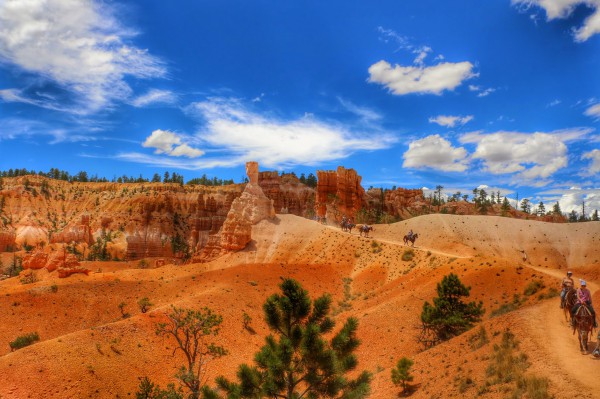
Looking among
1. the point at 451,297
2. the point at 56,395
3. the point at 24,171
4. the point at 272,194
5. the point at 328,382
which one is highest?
the point at 24,171

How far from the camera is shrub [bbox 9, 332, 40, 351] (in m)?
24.0

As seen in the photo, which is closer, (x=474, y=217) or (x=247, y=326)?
(x=247, y=326)

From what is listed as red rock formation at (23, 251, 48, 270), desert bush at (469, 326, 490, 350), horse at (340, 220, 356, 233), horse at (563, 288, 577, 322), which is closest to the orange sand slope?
desert bush at (469, 326, 490, 350)

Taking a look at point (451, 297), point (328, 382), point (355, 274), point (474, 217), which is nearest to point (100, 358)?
point (328, 382)

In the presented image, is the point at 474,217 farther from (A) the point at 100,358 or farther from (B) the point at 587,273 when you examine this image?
(A) the point at 100,358

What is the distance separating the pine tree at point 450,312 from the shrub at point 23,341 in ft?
80.4

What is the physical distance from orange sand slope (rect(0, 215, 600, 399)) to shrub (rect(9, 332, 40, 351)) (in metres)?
1.51

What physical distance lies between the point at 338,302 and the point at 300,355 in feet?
71.0

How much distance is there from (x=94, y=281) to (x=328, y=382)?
3136cm

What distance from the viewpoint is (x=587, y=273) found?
86.2ft

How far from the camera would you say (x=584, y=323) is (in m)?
11.5

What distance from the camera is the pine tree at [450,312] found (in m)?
19.2

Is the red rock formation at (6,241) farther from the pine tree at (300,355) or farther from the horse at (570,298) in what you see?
the horse at (570,298)

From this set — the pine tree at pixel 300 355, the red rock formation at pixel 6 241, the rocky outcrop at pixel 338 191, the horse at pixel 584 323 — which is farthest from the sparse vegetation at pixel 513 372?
the red rock formation at pixel 6 241
